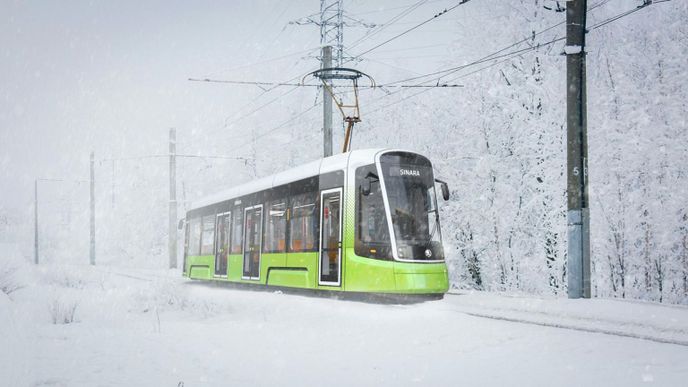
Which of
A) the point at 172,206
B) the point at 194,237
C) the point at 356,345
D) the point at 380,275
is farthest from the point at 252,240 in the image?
the point at 172,206

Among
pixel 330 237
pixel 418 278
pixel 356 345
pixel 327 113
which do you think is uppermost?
pixel 327 113

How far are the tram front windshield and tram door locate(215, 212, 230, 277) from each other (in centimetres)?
886

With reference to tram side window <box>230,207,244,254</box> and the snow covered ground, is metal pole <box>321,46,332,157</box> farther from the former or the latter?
the snow covered ground

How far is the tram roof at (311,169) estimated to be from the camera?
44.0ft

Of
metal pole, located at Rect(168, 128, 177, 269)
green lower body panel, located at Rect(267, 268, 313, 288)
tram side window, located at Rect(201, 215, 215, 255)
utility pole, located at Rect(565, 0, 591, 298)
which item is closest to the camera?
utility pole, located at Rect(565, 0, 591, 298)

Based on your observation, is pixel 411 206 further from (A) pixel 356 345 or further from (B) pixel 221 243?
(B) pixel 221 243

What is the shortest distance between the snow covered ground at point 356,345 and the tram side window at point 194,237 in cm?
1136

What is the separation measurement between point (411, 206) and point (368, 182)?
101 centimetres

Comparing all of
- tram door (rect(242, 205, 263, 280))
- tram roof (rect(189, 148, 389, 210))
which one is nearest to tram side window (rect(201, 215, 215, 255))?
tram roof (rect(189, 148, 389, 210))

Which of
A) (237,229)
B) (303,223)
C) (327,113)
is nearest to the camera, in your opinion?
(303,223)

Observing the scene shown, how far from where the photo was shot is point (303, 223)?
15.2 m

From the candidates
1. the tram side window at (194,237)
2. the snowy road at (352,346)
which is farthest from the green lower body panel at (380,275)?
the tram side window at (194,237)

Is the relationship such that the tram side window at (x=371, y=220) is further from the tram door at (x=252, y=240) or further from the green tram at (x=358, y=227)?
the tram door at (x=252, y=240)

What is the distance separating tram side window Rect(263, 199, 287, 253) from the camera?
16266 millimetres
